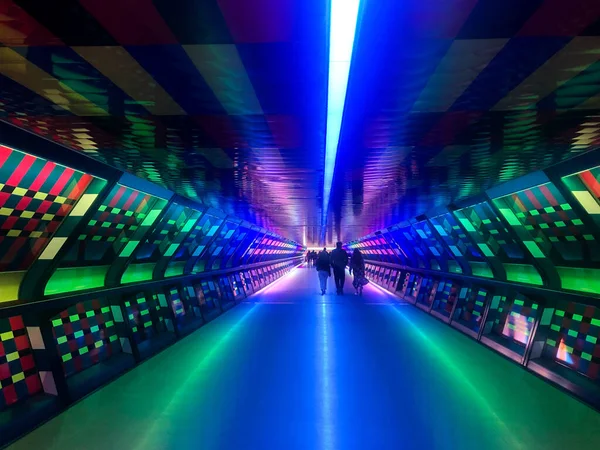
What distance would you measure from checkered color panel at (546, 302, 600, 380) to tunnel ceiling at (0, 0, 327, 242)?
3906mm

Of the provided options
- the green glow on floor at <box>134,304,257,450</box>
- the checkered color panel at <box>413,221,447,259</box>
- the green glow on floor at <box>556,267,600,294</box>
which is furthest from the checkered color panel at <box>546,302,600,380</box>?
the green glow on floor at <box>134,304,257,450</box>

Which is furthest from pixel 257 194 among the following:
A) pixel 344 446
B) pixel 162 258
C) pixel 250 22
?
pixel 250 22

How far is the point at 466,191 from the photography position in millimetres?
6094

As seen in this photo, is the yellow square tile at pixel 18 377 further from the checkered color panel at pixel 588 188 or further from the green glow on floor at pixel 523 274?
the green glow on floor at pixel 523 274

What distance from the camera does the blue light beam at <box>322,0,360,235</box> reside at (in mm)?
1711

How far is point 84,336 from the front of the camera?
4.82m

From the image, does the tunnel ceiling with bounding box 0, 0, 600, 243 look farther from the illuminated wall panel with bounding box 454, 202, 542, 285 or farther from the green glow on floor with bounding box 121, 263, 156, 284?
the green glow on floor with bounding box 121, 263, 156, 284

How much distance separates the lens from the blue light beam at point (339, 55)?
1711mm

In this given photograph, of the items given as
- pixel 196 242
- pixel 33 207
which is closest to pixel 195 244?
pixel 196 242

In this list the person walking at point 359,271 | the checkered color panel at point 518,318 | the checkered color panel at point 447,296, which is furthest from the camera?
the person walking at point 359,271

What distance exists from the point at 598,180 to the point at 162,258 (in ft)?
22.6

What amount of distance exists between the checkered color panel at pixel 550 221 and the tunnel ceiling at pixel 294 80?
2.27ft

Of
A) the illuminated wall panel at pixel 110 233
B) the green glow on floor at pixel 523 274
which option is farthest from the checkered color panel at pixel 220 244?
the green glow on floor at pixel 523 274

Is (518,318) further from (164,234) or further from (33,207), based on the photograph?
(33,207)
